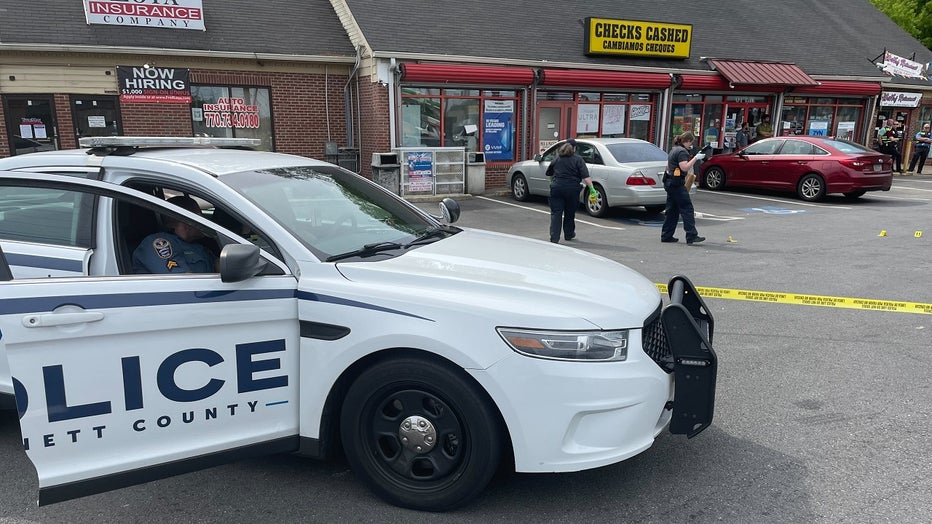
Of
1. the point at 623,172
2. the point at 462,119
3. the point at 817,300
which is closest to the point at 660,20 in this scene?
the point at 462,119

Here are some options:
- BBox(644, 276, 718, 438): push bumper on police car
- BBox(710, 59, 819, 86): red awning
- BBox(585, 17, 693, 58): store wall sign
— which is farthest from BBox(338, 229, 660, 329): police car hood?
BBox(710, 59, 819, 86): red awning

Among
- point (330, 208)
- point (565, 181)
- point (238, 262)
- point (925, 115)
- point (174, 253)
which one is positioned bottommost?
point (565, 181)

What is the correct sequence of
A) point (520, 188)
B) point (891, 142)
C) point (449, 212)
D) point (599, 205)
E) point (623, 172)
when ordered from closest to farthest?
point (449, 212), point (623, 172), point (599, 205), point (520, 188), point (891, 142)

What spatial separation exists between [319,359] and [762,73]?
1989cm

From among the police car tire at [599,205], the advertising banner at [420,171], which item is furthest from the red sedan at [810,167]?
the advertising banner at [420,171]

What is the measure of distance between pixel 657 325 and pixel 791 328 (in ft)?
10.2

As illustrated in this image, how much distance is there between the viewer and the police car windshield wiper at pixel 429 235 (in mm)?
3644

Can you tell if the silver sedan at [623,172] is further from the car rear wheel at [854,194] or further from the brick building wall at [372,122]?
the car rear wheel at [854,194]

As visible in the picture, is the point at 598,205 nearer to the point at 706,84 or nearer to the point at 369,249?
the point at 706,84

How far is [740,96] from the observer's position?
2033 centimetres

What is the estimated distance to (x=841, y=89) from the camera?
20656 millimetres

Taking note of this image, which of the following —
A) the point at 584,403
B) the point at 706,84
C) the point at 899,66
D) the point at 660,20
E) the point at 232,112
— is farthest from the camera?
the point at 899,66

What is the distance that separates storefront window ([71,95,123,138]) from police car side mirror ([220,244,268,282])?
46.8 feet

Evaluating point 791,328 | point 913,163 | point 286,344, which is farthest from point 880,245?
point 913,163
